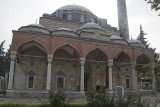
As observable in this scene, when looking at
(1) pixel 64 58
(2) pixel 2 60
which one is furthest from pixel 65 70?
(2) pixel 2 60

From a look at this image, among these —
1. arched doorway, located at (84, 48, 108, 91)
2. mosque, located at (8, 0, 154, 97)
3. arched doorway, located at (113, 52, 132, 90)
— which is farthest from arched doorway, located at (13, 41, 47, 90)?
arched doorway, located at (113, 52, 132, 90)

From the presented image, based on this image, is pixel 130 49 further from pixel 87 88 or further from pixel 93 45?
pixel 87 88

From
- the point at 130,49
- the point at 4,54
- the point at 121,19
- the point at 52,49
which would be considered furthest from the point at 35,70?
the point at 4,54

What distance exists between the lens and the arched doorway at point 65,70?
13.8 meters

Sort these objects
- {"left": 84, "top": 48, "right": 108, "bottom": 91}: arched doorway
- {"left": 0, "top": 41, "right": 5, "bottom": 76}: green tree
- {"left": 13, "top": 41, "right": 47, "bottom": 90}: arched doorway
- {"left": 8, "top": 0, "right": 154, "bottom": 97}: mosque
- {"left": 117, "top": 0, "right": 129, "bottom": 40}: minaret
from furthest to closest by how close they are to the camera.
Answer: {"left": 0, "top": 41, "right": 5, "bottom": 76}: green tree, {"left": 117, "top": 0, "right": 129, "bottom": 40}: minaret, {"left": 84, "top": 48, "right": 108, "bottom": 91}: arched doorway, {"left": 13, "top": 41, "right": 47, "bottom": 90}: arched doorway, {"left": 8, "top": 0, "right": 154, "bottom": 97}: mosque

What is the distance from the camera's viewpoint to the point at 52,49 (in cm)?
1177

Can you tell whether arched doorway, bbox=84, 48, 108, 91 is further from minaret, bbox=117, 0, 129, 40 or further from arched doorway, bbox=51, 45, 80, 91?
minaret, bbox=117, 0, 129, 40

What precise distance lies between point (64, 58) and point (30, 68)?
9.98 feet

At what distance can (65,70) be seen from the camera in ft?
46.2

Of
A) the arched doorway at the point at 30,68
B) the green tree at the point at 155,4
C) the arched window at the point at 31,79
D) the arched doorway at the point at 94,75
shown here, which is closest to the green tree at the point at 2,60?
the arched doorway at the point at 30,68

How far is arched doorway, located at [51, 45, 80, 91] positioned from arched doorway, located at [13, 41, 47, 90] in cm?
101

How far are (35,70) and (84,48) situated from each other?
15.4ft

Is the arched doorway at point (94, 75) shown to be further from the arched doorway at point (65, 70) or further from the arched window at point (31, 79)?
the arched window at point (31, 79)

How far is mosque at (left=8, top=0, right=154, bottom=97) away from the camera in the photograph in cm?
1168
